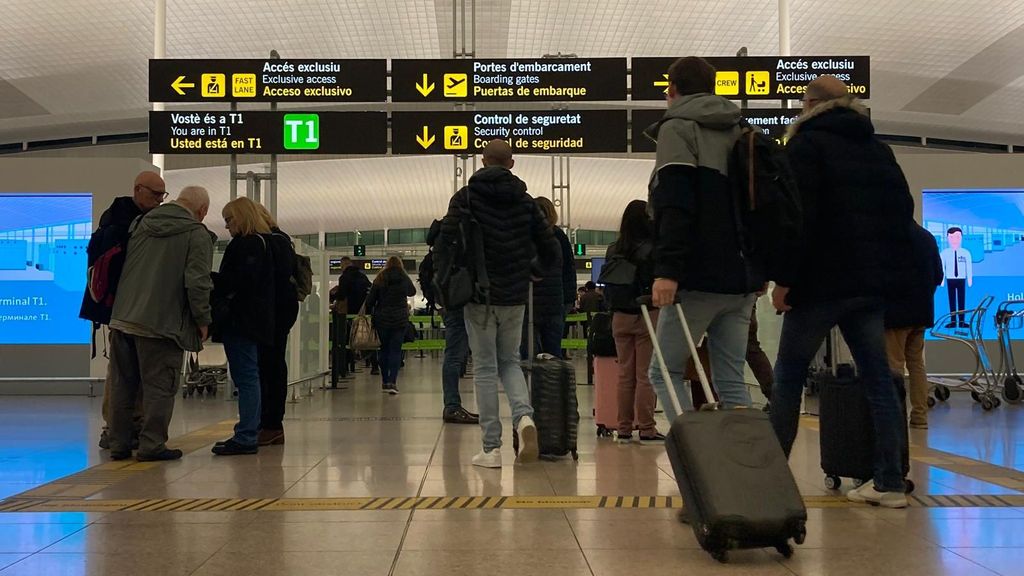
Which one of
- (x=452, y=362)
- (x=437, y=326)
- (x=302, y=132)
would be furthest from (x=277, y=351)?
(x=437, y=326)

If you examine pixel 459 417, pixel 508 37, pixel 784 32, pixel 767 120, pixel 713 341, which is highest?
pixel 508 37

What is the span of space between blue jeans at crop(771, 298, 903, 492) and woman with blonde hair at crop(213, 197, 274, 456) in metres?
3.33

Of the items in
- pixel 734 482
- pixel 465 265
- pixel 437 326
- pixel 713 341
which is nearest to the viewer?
pixel 734 482

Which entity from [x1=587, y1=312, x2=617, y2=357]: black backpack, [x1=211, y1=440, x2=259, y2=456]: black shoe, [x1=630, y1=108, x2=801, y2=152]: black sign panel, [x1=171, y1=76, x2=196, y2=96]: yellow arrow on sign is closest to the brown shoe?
[x1=211, y1=440, x2=259, y2=456]: black shoe

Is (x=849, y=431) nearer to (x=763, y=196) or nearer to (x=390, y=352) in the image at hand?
(x=763, y=196)

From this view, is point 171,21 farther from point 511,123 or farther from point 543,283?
point 543,283

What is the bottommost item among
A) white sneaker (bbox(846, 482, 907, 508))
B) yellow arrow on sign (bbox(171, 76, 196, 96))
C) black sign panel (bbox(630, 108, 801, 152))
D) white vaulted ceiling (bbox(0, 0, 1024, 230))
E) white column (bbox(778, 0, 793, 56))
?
white sneaker (bbox(846, 482, 907, 508))

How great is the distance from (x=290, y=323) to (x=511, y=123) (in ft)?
17.7

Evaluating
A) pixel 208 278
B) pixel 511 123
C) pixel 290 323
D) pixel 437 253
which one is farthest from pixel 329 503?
pixel 511 123

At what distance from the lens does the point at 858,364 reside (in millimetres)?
4062

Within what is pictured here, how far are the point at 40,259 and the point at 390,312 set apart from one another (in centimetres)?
430

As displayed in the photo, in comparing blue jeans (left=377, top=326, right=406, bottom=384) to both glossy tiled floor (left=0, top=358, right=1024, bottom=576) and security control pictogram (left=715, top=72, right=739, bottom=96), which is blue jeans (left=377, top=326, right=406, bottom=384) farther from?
glossy tiled floor (left=0, top=358, right=1024, bottom=576)

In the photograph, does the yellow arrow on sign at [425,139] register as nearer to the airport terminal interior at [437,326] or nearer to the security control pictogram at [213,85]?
the airport terminal interior at [437,326]

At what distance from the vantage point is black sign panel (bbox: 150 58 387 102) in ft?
35.4
